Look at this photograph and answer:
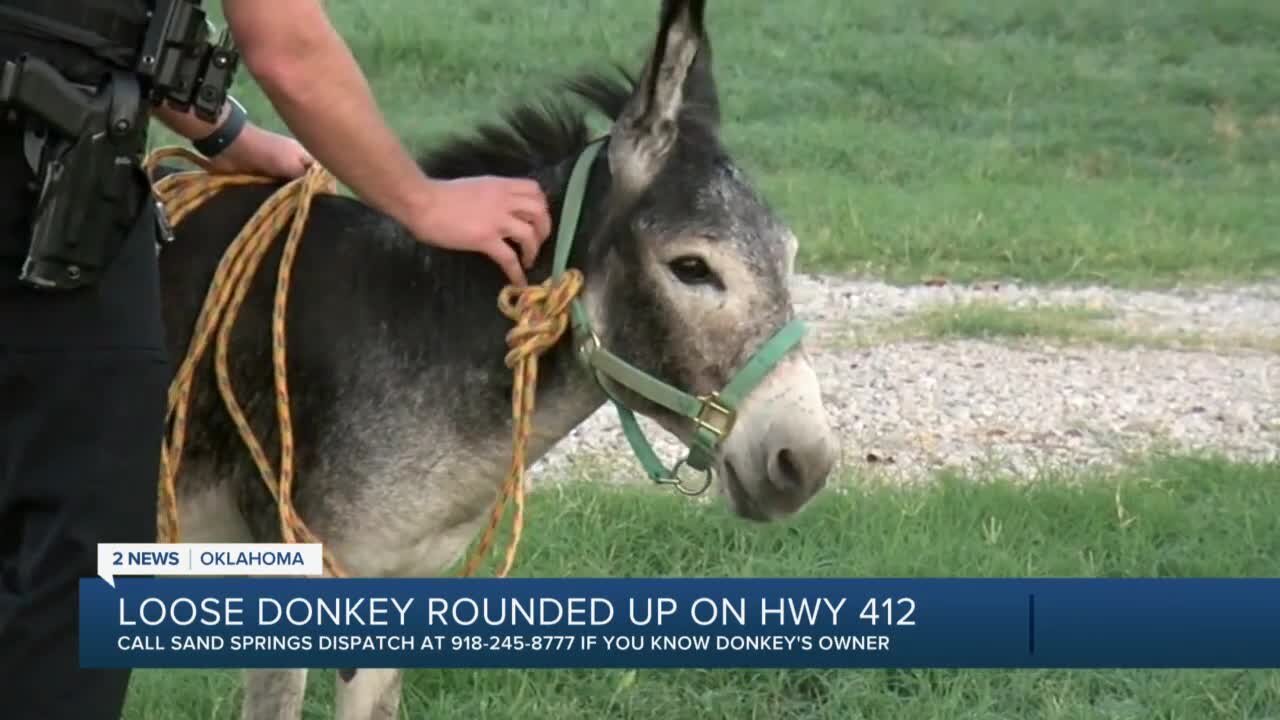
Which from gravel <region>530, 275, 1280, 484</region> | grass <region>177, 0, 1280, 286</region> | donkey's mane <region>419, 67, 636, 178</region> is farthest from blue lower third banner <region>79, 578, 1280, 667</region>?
grass <region>177, 0, 1280, 286</region>

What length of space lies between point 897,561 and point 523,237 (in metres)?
2.28

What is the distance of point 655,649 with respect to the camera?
10.2ft

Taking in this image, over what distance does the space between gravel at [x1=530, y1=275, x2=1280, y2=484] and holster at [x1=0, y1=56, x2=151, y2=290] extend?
3.60 m

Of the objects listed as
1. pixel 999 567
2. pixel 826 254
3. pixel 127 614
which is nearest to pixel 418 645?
pixel 127 614

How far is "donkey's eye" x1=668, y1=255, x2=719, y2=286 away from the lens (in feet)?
10.1

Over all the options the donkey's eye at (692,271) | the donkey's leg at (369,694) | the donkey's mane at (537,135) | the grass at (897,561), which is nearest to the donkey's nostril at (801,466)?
the donkey's eye at (692,271)

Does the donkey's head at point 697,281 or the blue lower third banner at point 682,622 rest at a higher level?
the donkey's head at point 697,281

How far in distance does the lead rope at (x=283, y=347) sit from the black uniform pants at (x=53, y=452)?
0.58 metres

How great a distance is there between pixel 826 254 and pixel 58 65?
24.8 ft

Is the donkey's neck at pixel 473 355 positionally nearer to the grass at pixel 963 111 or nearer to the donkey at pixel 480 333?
the donkey at pixel 480 333

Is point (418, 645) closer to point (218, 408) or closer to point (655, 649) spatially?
point (655, 649)

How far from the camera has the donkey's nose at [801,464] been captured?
9.83 feet

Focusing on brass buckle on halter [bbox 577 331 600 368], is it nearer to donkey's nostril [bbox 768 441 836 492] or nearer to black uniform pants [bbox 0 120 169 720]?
donkey's nostril [bbox 768 441 836 492]

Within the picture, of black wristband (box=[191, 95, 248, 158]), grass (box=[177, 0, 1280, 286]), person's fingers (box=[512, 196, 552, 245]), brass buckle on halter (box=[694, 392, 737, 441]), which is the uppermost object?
person's fingers (box=[512, 196, 552, 245])
